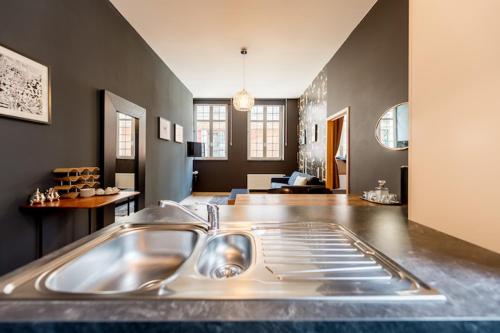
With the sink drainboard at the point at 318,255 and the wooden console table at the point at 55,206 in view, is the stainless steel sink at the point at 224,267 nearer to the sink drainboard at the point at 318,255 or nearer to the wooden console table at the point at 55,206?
the sink drainboard at the point at 318,255

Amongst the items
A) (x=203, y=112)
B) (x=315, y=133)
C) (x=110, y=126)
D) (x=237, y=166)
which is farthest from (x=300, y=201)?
(x=203, y=112)

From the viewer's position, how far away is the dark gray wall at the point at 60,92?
1.67m

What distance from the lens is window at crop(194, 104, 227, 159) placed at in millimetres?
7398

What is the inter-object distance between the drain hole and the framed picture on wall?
1.77 metres

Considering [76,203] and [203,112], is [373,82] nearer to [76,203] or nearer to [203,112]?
[76,203]

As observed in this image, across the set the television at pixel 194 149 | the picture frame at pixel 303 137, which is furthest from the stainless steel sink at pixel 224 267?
the television at pixel 194 149

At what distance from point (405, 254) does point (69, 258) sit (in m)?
1.05

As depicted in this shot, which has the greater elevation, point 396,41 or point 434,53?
point 396,41

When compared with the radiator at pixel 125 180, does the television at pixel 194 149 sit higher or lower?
higher

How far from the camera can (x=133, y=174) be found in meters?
3.42

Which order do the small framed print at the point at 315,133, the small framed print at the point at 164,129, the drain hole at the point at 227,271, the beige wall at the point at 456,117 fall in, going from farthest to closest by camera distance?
the small framed print at the point at 315,133 → the small framed print at the point at 164,129 → the drain hole at the point at 227,271 → the beige wall at the point at 456,117

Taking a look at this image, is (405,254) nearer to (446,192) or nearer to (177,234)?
(446,192)

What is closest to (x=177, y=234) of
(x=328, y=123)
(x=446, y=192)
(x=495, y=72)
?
(x=446, y=192)

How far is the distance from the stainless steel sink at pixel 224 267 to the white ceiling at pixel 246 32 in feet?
9.13
